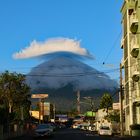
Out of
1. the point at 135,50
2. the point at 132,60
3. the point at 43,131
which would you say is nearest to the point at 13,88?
the point at 132,60

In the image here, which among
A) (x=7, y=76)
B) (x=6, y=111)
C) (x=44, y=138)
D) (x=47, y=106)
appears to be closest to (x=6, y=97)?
(x=7, y=76)

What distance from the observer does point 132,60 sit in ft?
251

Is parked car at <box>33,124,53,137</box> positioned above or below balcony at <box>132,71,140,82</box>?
below

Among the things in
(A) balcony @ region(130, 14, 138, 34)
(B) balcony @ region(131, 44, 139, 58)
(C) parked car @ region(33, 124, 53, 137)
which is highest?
(A) balcony @ region(130, 14, 138, 34)

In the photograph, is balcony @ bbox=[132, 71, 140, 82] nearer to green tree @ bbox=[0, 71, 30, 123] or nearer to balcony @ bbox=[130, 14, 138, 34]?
balcony @ bbox=[130, 14, 138, 34]

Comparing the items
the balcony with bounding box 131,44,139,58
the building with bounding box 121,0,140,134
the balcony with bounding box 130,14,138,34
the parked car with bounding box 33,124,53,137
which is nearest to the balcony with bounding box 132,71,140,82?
the building with bounding box 121,0,140,134

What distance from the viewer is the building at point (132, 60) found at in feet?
233

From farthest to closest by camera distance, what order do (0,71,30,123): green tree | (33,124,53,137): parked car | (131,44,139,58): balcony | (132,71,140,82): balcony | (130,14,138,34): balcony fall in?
(0,71,30,123): green tree < (130,14,138,34): balcony < (131,44,139,58): balcony < (132,71,140,82): balcony < (33,124,53,137): parked car

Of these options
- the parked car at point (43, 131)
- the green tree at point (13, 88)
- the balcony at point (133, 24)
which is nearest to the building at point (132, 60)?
the balcony at point (133, 24)

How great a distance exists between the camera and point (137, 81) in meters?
71.6

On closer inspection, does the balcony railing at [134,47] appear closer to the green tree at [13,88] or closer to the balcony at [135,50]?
the balcony at [135,50]

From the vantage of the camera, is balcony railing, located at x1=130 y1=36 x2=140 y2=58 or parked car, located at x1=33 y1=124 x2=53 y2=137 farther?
balcony railing, located at x1=130 y1=36 x2=140 y2=58

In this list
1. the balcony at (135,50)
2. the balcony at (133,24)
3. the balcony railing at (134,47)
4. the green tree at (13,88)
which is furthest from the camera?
the green tree at (13,88)

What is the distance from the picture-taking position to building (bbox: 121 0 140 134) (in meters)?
70.9
